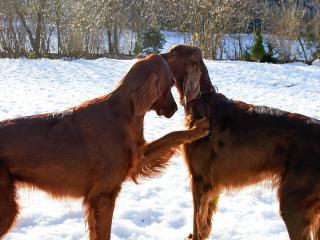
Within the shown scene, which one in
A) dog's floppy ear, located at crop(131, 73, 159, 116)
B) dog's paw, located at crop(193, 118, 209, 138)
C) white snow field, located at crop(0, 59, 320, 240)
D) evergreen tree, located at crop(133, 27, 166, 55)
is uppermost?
evergreen tree, located at crop(133, 27, 166, 55)

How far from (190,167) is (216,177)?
0.65ft

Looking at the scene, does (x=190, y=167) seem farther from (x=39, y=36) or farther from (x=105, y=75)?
(x=39, y=36)

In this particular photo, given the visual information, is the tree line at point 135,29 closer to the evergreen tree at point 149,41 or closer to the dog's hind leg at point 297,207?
the evergreen tree at point 149,41

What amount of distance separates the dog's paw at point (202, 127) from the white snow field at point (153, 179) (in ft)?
1.84

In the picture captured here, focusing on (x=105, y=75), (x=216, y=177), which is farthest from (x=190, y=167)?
(x=105, y=75)

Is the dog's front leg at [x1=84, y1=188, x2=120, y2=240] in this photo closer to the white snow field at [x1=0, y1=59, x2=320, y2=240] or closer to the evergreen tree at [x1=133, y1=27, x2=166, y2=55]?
the white snow field at [x1=0, y1=59, x2=320, y2=240]

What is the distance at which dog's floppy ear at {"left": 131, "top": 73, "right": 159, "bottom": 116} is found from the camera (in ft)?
10.1

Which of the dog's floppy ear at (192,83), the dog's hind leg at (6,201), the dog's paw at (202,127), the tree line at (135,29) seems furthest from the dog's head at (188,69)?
the tree line at (135,29)

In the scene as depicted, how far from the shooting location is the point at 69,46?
15.1 metres

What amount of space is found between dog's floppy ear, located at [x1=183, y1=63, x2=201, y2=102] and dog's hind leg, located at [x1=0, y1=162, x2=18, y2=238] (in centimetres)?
142

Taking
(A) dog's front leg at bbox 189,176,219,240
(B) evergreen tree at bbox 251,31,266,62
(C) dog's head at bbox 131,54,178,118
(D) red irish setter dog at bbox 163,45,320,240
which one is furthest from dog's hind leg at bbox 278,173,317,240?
(B) evergreen tree at bbox 251,31,266,62

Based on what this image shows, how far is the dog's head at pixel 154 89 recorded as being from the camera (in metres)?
3.08

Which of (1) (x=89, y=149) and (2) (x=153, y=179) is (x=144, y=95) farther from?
(2) (x=153, y=179)

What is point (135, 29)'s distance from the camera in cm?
1739
